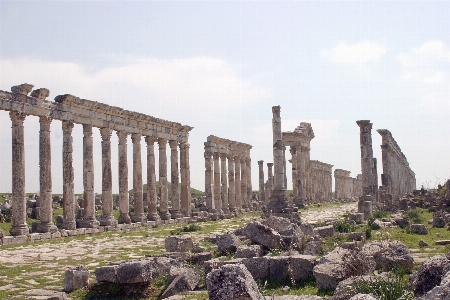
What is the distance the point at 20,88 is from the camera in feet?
84.9

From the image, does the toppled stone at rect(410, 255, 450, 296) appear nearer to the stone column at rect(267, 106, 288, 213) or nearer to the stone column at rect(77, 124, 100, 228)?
the stone column at rect(267, 106, 288, 213)

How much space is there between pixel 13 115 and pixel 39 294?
1628 cm

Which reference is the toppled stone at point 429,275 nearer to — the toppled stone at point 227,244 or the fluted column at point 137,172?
the toppled stone at point 227,244

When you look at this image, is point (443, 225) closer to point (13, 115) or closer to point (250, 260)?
point (250, 260)

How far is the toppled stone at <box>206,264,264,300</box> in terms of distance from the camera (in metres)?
7.85

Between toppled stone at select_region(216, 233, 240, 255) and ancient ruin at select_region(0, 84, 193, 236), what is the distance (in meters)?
13.9

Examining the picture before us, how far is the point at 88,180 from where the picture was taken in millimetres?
31188

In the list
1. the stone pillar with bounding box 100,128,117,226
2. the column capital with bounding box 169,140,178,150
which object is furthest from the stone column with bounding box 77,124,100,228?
the column capital with bounding box 169,140,178,150

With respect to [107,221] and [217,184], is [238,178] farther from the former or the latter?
[107,221]

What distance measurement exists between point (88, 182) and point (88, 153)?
5.80 feet

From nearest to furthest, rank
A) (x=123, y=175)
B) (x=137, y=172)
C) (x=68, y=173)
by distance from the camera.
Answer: (x=68, y=173) → (x=123, y=175) → (x=137, y=172)

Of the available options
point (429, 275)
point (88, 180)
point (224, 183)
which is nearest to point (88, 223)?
point (88, 180)

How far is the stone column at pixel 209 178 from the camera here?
4672cm

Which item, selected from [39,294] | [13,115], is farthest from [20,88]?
[39,294]
